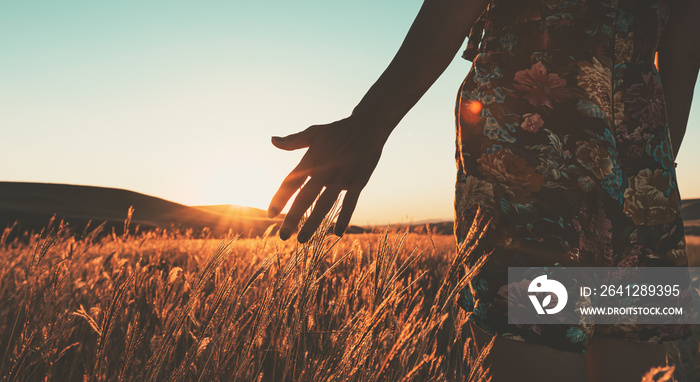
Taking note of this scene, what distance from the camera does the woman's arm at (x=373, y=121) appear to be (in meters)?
0.70

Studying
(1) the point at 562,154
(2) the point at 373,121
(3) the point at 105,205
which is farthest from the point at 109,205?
(1) the point at 562,154

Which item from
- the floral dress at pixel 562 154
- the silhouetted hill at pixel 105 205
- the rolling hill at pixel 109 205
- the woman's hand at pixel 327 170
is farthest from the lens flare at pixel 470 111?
the rolling hill at pixel 109 205

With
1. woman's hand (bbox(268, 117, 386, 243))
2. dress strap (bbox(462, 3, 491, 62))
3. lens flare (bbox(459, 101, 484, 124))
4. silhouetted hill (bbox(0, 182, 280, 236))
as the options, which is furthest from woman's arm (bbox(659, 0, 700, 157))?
silhouetted hill (bbox(0, 182, 280, 236))

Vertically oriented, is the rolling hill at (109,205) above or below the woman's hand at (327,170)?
above

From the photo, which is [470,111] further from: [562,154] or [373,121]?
[373,121]

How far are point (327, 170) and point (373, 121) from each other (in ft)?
0.44

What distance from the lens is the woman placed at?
A: 0.74 m

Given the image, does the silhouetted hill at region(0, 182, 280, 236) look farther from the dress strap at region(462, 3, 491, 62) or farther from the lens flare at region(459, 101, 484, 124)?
the lens flare at region(459, 101, 484, 124)

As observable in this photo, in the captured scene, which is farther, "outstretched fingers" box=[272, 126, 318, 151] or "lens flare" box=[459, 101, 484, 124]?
"lens flare" box=[459, 101, 484, 124]

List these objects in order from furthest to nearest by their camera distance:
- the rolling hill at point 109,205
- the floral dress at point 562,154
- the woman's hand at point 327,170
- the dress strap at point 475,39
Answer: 1. the rolling hill at point 109,205
2. the dress strap at point 475,39
3. the floral dress at point 562,154
4. the woman's hand at point 327,170

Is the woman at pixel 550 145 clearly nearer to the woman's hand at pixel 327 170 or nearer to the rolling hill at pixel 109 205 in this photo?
the woman's hand at pixel 327 170

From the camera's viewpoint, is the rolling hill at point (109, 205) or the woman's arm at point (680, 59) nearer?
the woman's arm at point (680, 59)

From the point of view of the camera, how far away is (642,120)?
1.00 m

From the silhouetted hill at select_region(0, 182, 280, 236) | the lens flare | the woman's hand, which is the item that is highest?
the silhouetted hill at select_region(0, 182, 280, 236)
